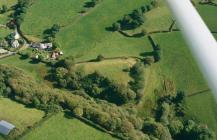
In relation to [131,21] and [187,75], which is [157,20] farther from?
[187,75]

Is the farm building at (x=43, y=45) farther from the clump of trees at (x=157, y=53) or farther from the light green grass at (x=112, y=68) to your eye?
the clump of trees at (x=157, y=53)

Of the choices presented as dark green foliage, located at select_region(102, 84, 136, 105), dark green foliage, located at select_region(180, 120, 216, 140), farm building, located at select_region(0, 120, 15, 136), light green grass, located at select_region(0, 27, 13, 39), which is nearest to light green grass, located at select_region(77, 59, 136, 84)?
dark green foliage, located at select_region(102, 84, 136, 105)

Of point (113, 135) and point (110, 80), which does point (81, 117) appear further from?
point (110, 80)

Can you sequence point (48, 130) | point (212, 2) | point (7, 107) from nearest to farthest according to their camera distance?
point (48, 130)
point (7, 107)
point (212, 2)

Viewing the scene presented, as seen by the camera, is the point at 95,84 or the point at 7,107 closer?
the point at 7,107

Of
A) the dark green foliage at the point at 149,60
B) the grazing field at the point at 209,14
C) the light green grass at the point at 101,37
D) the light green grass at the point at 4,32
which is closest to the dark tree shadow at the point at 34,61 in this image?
the light green grass at the point at 101,37

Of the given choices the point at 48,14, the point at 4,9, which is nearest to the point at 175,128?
the point at 48,14

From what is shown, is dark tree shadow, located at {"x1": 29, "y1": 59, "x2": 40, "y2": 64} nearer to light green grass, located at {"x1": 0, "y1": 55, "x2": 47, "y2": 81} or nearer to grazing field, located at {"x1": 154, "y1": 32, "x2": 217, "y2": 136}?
light green grass, located at {"x1": 0, "y1": 55, "x2": 47, "y2": 81}

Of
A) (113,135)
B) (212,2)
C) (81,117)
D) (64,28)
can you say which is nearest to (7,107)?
(81,117)
